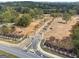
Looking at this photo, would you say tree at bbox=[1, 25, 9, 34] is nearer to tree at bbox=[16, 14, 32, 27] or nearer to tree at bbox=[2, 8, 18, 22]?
tree at bbox=[2, 8, 18, 22]

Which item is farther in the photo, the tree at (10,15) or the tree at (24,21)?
the tree at (10,15)

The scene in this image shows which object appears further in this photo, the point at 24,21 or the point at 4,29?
the point at 4,29

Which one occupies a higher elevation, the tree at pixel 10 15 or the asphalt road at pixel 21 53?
the tree at pixel 10 15

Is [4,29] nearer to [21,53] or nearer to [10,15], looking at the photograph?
[10,15]

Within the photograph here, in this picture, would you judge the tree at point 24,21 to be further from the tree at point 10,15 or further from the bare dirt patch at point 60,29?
the bare dirt patch at point 60,29

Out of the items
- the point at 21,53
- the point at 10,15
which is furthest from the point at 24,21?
the point at 21,53

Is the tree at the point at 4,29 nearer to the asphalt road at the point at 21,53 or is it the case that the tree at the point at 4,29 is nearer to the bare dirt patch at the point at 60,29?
the asphalt road at the point at 21,53

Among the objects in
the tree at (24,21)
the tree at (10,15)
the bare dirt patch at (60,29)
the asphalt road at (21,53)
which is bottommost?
the asphalt road at (21,53)

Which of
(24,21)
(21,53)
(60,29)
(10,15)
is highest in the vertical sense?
(10,15)

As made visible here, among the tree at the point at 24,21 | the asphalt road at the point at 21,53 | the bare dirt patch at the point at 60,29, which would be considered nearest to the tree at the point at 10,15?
the tree at the point at 24,21

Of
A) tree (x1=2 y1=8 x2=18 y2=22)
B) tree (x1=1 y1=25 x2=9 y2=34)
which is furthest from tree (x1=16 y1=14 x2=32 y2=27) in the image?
tree (x1=1 y1=25 x2=9 y2=34)

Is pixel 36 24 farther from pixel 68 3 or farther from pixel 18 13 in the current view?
pixel 68 3
